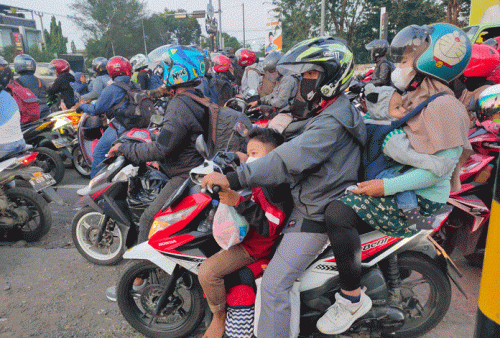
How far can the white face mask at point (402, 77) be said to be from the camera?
2.15 m

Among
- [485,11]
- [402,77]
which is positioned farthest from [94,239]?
[485,11]

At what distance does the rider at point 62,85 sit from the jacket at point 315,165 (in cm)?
702

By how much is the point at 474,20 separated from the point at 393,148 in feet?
30.6

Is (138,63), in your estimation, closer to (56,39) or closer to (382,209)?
(382,209)

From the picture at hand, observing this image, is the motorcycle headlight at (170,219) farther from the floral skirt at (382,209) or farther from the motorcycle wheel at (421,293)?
the motorcycle wheel at (421,293)

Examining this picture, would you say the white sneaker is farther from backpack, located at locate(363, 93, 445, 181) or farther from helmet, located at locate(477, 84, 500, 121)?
helmet, located at locate(477, 84, 500, 121)

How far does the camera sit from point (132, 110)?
15.1ft

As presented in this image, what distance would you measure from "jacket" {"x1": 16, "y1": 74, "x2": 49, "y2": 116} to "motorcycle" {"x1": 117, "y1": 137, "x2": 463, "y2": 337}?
6.08 meters

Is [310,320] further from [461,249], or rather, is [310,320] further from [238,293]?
[461,249]

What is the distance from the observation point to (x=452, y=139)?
6.17 feet

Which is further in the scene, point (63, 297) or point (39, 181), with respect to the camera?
point (39, 181)

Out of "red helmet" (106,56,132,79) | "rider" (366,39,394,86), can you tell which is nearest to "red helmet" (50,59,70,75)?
"red helmet" (106,56,132,79)

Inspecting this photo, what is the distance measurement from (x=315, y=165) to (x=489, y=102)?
6.99 ft

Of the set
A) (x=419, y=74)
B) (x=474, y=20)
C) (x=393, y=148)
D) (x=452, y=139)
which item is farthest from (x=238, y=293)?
(x=474, y=20)
